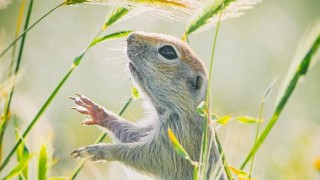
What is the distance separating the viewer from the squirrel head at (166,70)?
16.3ft

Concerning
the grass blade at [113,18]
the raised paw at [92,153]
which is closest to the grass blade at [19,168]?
the raised paw at [92,153]

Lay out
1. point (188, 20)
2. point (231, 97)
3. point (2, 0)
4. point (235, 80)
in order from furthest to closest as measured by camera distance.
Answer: point (235, 80) < point (231, 97) < point (188, 20) < point (2, 0)

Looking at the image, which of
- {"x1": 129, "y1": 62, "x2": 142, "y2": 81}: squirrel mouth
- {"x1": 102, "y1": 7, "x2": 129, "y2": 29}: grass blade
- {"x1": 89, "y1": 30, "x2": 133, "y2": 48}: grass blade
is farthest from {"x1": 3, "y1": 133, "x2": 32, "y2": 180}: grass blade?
{"x1": 129, "y1": 62, "x2": 142, "y2": 81}: squirrel mouth

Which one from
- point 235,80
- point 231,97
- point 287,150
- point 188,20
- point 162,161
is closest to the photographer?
point 188,20

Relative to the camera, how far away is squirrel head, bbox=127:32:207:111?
4.98m

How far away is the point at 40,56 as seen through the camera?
12.1 meters

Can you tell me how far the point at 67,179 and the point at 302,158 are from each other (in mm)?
1402

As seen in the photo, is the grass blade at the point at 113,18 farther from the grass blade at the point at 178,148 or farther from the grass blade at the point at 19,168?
the grass blade at the point at 178,148

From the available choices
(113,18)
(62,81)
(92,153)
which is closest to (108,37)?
(113,18)

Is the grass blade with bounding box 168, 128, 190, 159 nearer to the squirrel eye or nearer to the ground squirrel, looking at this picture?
the ground squirrel

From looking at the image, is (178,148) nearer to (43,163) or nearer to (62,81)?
(43,163)

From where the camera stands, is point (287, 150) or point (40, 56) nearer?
point (287, 150)

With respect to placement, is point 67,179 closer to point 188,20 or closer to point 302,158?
point 188,20

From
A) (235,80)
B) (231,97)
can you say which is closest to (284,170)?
(231,97)
